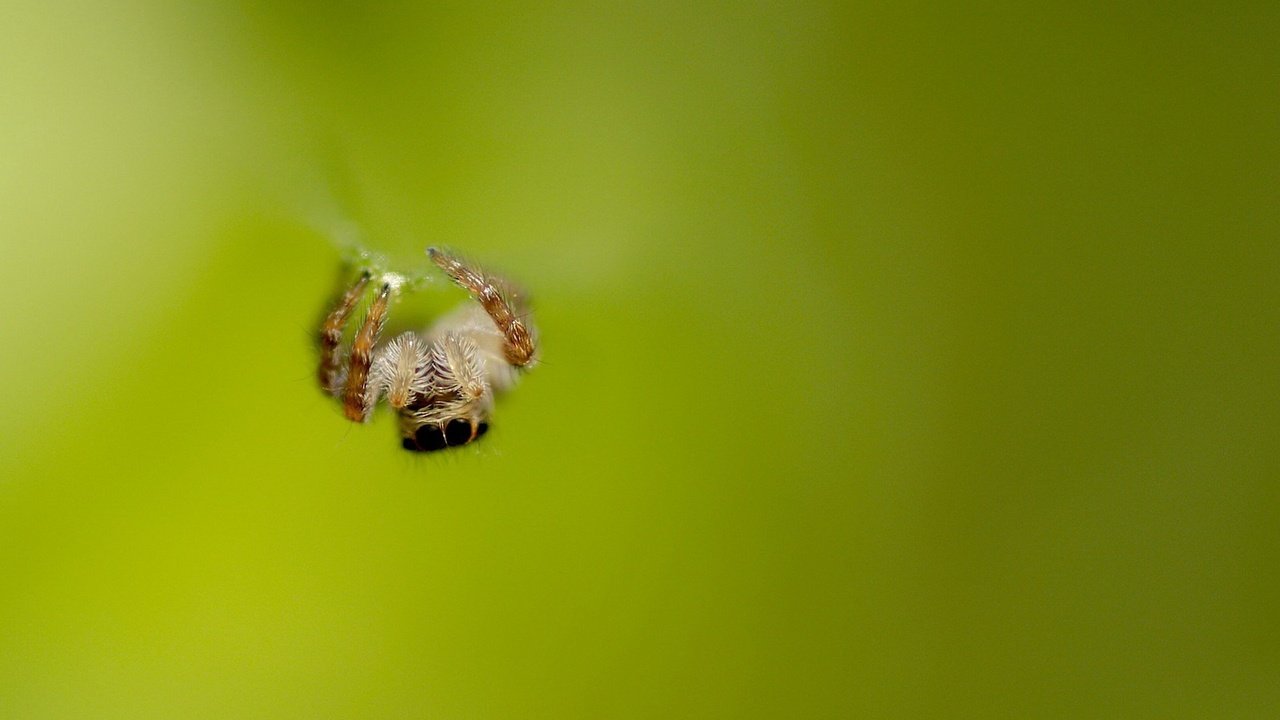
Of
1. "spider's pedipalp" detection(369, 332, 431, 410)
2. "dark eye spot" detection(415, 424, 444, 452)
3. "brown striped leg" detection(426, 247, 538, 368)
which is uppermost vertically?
"brown striped leg" detection(426, 247, 538, 368)

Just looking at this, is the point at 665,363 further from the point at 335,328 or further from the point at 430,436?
the point at 335,328

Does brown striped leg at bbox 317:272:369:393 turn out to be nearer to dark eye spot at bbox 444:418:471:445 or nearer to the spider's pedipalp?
the spider's pedipalp

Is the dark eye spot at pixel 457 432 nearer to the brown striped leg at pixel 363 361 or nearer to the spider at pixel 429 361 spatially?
the spider at pixel 429 361

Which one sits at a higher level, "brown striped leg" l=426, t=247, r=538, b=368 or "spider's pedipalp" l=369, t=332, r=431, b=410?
"brown striped leg" l=426, t=247, r=538, b=368

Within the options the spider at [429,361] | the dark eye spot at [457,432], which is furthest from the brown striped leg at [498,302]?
the dark eye spot at [457,432]

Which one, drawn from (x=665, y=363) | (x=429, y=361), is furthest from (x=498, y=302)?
(x=665, y=363)

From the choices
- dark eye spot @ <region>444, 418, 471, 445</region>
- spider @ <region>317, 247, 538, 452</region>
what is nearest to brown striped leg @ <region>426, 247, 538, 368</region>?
spider @ <region>317, 247, 538, 452</region>

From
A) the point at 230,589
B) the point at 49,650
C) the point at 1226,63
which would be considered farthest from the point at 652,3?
the point at 49,650
